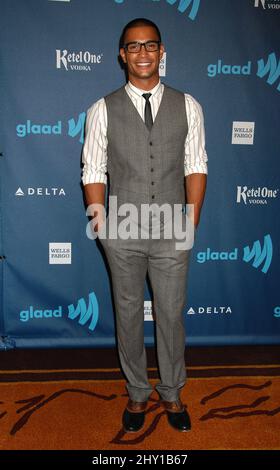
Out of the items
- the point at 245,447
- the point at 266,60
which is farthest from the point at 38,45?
the point at 245,447

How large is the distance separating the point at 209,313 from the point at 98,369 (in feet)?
2.82

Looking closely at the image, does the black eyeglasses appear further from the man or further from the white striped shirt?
the white striped shirt

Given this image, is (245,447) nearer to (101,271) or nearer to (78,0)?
(101,271)

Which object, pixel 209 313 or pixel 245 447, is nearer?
pixel 245 447

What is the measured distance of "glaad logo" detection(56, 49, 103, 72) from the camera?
2.67m

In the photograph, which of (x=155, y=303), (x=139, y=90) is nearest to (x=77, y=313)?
(x=155, y=303)

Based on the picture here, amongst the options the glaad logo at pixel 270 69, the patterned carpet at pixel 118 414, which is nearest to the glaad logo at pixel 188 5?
the glaad logo at pixel 270 69

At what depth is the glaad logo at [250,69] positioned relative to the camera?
109 inches

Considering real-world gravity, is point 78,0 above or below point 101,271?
above

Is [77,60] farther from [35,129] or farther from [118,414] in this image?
[118,414]

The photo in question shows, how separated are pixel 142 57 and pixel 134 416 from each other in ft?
5.56

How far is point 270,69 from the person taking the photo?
9.21 ft

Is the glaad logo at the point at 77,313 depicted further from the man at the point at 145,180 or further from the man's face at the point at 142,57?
the man's face at the point at 142,57

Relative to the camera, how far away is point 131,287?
A: 2.13 meters
